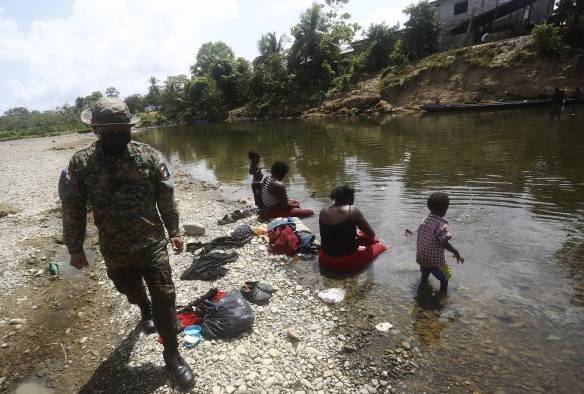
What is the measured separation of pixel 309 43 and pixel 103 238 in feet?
182

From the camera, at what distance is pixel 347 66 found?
53.9m

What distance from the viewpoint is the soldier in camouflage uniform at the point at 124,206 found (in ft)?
12.2

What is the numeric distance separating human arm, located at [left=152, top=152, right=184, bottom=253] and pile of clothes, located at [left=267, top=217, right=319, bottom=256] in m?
3.76

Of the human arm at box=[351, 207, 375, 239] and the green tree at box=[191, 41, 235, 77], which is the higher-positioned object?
the green tree at box=[191, 41, 235, 77]

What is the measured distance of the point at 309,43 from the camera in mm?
54031

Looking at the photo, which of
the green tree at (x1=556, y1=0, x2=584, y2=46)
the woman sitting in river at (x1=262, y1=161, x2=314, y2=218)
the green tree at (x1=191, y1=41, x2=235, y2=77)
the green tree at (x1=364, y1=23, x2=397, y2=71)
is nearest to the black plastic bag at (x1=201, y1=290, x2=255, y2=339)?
the woman sitting in river at (x1=262, y1=161, x2=314, y2=218)

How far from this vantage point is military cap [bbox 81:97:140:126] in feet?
12.0

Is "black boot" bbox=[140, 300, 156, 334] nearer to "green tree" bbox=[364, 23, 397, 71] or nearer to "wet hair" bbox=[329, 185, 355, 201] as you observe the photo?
"wet hair" bbox=[329, 185, 355, 201]

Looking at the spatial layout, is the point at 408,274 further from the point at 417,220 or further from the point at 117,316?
the point at 117,316

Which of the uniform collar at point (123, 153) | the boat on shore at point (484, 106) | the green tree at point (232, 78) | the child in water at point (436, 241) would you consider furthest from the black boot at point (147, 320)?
the green tree at point (232, 78)

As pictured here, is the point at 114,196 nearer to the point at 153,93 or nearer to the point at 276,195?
the point at 276,195

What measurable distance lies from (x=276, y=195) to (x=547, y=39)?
35538 millimetres

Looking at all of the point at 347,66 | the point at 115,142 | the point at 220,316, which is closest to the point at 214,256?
the point at 220,316

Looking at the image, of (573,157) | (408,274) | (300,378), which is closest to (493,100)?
(573,157)
